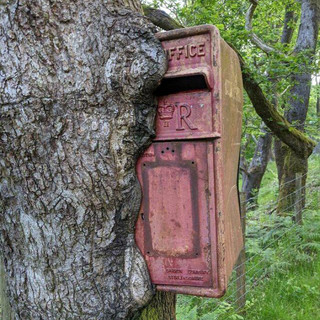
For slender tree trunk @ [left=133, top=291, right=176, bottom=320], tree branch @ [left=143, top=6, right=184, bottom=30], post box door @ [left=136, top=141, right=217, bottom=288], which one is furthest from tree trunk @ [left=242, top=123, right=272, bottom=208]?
post box door @ [left=136, top=141, right=217, bottom=288]

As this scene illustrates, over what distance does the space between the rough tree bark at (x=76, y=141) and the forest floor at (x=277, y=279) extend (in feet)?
5.76

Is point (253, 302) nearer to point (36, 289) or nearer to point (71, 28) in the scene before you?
point (36, 289)

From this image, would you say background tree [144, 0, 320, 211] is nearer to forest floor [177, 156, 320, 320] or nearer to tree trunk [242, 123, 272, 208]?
forest floor [177, 156, 320, 320]

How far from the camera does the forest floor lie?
3553mm

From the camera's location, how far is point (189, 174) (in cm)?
148

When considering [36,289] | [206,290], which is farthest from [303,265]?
[36,289]

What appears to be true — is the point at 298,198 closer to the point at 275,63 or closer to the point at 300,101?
the point at 300,101

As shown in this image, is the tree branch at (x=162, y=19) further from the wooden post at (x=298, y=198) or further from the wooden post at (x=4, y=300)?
the wooden post at (x=298, y=198)

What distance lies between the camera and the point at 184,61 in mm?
1446

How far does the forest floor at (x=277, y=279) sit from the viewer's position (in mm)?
3553

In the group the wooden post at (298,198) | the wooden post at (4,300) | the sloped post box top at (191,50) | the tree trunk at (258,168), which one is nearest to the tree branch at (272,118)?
the wooden post at (298,198)

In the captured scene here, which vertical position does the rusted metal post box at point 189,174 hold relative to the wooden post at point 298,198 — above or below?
above

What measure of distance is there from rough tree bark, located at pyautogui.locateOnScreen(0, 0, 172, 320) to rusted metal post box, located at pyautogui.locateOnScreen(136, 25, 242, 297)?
0.07 metres

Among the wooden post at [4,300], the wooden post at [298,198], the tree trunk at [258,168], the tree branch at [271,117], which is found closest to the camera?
the wooden post at [4,300]
